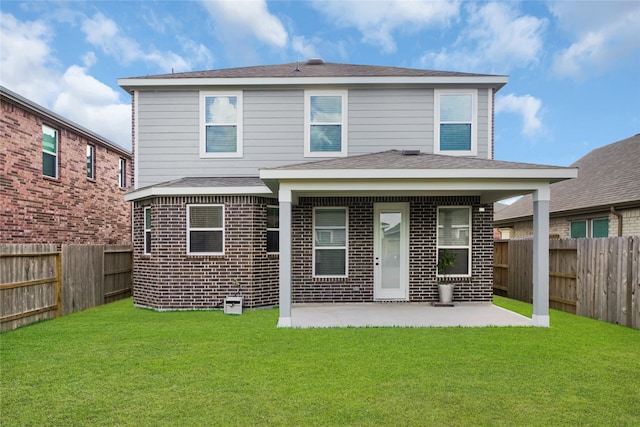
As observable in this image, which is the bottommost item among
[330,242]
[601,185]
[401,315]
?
[401,315]

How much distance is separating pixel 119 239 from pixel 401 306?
40.6ft

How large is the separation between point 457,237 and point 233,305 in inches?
226

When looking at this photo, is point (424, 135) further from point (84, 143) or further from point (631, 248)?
point (84, 143)

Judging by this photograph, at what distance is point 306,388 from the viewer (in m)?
4.41

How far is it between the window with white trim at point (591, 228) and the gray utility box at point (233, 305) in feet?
36.2

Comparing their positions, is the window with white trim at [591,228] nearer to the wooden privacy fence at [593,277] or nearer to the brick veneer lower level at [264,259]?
the wooden privacy fence at [593,277]

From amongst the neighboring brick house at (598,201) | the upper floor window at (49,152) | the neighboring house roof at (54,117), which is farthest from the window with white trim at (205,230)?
the neighboring brick house at (598,201)

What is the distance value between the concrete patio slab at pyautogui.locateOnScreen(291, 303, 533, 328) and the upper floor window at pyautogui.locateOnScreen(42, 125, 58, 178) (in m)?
9.01

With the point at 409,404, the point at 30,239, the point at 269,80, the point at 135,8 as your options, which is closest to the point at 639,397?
the point at 409,404

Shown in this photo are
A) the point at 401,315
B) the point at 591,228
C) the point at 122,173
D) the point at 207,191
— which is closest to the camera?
the point at 401,315

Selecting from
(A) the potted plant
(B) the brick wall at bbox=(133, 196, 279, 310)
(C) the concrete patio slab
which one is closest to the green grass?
(C) the concrete patio slab

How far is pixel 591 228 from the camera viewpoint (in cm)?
1269

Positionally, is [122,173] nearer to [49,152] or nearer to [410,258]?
[49,152]

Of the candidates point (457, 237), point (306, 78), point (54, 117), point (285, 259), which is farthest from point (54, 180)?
point (457, 237)
